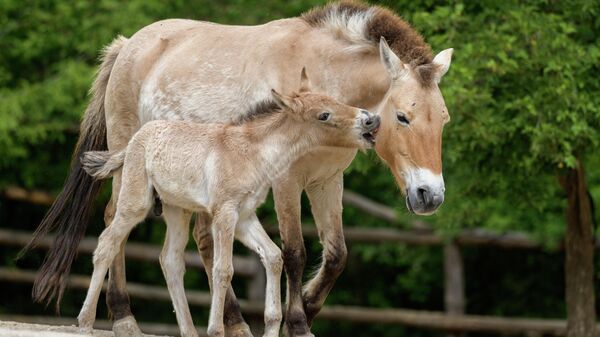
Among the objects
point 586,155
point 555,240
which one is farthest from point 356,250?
point 586,155

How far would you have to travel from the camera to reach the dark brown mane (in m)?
6.25

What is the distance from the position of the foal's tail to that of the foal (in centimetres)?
20

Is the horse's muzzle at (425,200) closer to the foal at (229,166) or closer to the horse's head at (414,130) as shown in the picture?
the horse's head at (414,130)

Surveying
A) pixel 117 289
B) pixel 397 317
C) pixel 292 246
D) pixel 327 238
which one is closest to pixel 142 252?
pixel 397 317

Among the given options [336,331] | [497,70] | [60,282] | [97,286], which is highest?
[497,70]

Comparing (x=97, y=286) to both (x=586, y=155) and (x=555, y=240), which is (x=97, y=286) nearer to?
(x=586, y=155)

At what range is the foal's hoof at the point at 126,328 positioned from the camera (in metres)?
6.93

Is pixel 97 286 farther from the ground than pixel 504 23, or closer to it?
closer to it

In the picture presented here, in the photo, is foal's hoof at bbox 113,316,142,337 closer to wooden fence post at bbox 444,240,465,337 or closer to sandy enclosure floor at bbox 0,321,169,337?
sandy enclosure floor at bbox 0,321,169,337

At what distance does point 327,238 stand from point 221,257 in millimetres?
1199

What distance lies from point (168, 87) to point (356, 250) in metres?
6.11

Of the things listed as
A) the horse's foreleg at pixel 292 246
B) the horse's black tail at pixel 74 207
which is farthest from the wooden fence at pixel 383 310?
the horse's foreleg at pixel 292 246

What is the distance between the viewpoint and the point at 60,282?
7527 mm

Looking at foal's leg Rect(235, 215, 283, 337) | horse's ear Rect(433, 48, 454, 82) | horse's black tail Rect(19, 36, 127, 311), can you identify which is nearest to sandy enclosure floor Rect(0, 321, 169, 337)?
horse's black tail Rect(19, 36, 127, 311)
